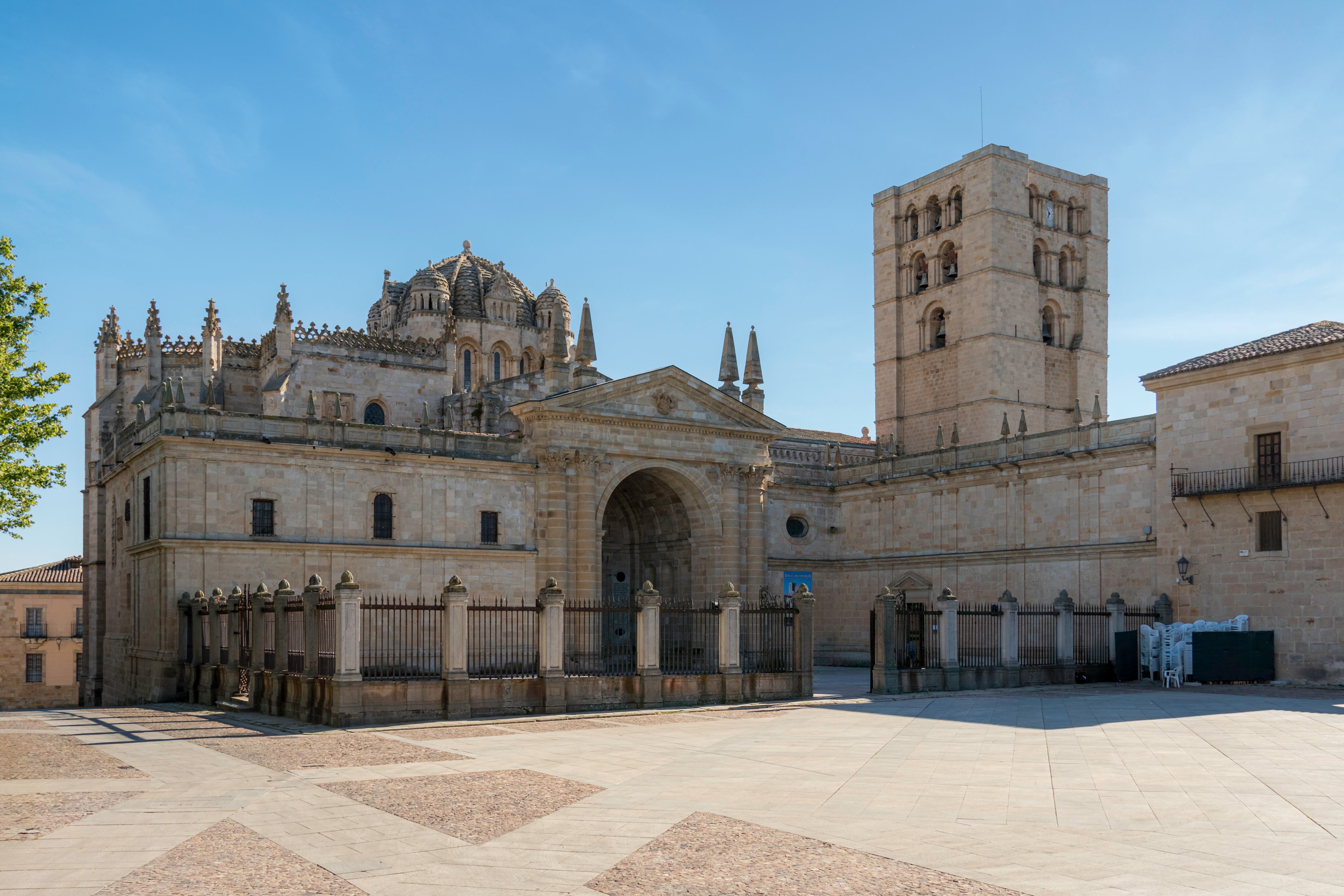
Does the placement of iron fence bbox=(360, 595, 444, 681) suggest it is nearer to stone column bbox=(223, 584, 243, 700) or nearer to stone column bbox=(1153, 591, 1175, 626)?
stone column bbox=(223, 584, 243, 700)

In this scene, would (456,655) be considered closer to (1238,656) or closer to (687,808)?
(687,808)

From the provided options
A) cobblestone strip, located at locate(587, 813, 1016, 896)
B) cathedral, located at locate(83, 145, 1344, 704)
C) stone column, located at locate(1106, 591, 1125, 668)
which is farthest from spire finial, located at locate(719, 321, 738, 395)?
cobblestone strip, located at locate(587, 813, 1016, 896)

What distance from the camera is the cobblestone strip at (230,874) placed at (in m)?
9.08

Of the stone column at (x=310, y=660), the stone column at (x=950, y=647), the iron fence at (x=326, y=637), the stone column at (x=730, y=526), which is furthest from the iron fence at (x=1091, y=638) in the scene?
the stone column at (x=310, y=660)

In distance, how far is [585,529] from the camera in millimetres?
36188

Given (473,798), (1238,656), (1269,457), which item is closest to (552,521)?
(1238,656)

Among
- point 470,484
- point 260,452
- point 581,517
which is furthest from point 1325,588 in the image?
point 260,452

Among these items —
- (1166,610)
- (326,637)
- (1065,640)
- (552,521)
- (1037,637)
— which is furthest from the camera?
(552,521)

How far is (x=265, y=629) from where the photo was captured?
25719 millimetres

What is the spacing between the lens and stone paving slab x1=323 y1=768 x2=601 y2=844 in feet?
38.3

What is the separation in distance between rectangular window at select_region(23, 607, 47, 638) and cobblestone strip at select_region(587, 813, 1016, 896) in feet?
179

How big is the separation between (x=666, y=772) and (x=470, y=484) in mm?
21393

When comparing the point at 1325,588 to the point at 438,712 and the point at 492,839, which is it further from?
the point at 492,839

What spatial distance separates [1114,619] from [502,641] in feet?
54.4
